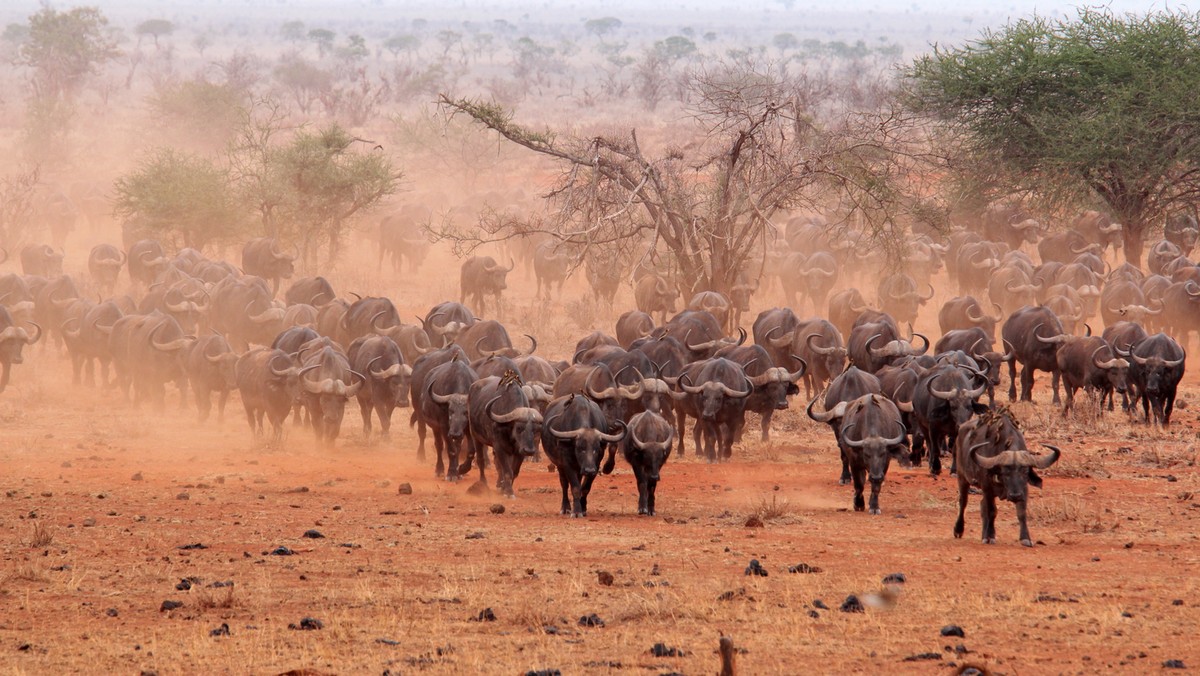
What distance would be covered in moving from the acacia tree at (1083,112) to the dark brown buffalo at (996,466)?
2285cm

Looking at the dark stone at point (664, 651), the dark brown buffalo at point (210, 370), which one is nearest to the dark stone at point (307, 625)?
the dark stone at point (664, 651)

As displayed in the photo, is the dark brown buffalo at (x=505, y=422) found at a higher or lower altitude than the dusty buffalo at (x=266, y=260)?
lower

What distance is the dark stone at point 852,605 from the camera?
10.1 metres

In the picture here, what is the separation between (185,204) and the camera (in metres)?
36.0

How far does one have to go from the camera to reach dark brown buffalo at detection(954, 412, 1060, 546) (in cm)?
1246

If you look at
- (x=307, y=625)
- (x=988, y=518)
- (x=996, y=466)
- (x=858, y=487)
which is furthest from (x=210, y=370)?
(x=996, y=466)

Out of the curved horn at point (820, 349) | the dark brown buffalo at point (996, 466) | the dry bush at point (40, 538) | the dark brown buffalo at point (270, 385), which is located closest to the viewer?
the dry bush at point (40, 538)

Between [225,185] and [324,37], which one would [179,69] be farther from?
[225,185]

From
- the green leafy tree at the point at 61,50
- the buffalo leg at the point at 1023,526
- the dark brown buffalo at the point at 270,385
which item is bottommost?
the buffalo leg at the point at 1023,526

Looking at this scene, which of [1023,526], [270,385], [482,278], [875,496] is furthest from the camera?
[482,278]

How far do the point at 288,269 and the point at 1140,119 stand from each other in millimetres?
19988

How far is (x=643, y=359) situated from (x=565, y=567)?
6.88 meters

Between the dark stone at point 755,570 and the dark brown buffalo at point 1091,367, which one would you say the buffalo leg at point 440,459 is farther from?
the dark brown buffalo at point 1091,367

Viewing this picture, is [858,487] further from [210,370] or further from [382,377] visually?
[210,370]
